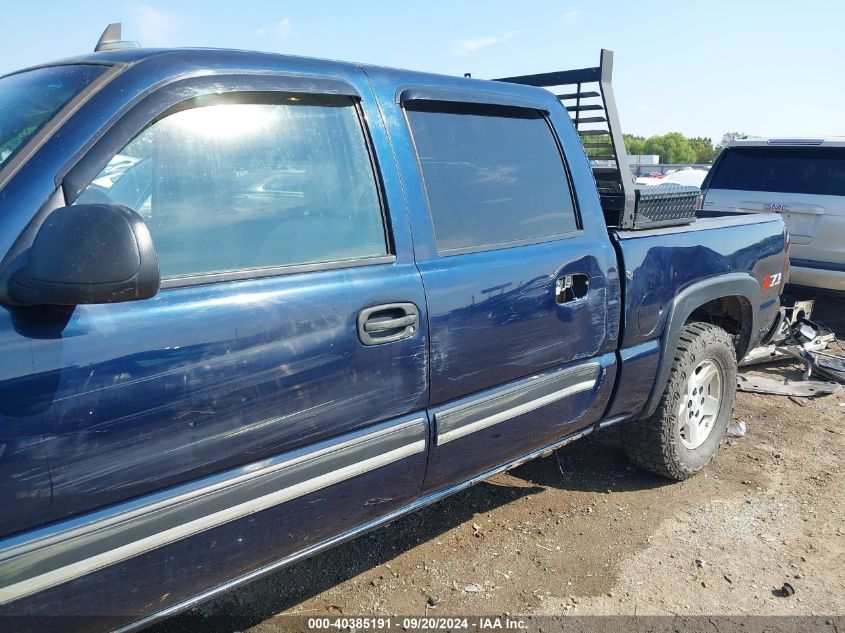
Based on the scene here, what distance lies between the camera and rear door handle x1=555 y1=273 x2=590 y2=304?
2.81 meters

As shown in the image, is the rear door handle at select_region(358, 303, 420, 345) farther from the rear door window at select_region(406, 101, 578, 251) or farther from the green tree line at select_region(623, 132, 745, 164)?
the green tree line at select_region(623, 132, 745, 164)

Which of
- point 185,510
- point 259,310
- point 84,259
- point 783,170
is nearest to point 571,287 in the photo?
point 259,310

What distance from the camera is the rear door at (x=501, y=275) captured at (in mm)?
2416

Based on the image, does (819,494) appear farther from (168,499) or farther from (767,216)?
(168,499)

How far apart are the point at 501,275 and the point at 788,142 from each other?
542cm

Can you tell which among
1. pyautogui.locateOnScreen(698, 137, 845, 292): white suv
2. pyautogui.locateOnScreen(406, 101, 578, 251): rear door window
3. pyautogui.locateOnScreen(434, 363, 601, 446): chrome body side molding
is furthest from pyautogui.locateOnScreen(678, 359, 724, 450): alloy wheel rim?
pyautogui.locateOnScreen(698, 137, 845, 292): white suv

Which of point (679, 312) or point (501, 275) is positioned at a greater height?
point (501, 275)

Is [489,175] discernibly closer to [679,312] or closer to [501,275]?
[501,275]

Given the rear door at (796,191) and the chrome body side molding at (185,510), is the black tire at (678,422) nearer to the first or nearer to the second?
the chrome body side molding at (185,510)

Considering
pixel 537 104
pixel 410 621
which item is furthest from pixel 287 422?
pixel 537 104

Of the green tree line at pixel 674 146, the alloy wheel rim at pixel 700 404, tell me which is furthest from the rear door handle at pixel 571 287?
the green tree line at pixel 674 146

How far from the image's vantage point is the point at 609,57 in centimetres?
363

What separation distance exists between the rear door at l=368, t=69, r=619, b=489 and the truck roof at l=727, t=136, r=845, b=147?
4.55 metres

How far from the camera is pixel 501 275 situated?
256cm
